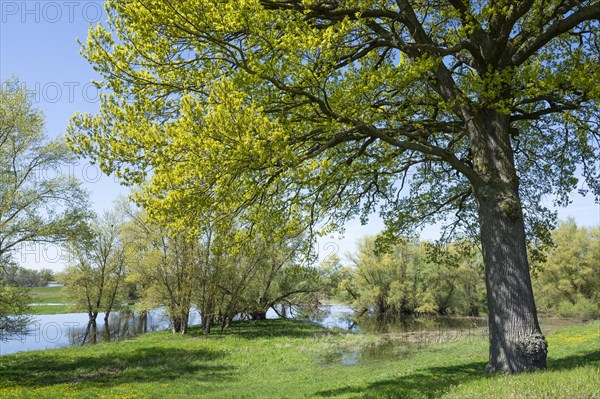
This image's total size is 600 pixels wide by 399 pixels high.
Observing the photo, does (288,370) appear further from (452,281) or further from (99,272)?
(452,281)

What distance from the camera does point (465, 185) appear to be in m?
16.3

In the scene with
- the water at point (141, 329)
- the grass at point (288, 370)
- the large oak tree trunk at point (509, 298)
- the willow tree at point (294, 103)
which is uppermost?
the willow tree at point (294, 103)

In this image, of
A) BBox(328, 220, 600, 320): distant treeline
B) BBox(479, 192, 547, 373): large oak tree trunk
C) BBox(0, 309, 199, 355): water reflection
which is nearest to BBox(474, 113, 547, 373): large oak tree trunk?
BBox(479, 192, 547, 373): large oak tree trunk

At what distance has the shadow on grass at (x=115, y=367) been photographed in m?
17.5

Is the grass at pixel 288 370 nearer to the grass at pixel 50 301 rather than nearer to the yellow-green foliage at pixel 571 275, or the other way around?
the grass at pixel 50 301

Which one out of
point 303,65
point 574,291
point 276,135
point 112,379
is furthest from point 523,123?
point 574,291

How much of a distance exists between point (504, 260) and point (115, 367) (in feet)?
61.2

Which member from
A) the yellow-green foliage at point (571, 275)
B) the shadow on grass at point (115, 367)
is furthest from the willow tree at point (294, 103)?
the yellow-green foliage at point (571, 275)

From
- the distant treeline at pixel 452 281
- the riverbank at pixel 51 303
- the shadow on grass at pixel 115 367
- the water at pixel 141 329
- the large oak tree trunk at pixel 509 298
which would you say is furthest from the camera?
the riverbank at pixel 51 303

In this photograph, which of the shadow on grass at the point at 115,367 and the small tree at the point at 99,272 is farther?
the small tree at the point at 99,272

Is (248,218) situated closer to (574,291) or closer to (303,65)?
(303,65)

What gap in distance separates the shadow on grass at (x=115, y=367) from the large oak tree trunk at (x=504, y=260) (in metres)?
12.6

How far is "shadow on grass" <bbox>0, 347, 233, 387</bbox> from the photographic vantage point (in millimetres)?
17500

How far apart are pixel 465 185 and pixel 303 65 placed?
9892 millimetres
